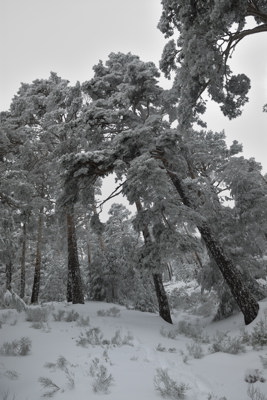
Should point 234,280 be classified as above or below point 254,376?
above

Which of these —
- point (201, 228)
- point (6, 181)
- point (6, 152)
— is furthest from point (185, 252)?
point (6, 152)

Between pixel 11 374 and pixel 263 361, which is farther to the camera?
pixel 263 361

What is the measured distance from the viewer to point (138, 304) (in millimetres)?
16828

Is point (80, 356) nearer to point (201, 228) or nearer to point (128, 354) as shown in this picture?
point (128, 354)

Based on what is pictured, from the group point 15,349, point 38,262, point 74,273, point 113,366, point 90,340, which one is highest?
point 38,262

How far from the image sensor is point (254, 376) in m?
4.81

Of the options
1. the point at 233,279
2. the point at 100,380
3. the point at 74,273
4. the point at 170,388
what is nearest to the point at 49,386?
the point at 100,380

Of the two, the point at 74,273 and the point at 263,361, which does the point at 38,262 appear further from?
the point at 263,361

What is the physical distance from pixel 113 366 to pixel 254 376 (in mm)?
2580

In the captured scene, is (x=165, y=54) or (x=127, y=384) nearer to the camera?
(x=127, y=384)

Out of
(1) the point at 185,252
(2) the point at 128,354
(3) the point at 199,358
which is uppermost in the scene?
(1) the point at 185,252

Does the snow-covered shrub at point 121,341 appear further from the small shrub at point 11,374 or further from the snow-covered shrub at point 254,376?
the snow-covered shrub at point 254,376

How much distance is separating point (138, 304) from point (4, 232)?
8.99 metres

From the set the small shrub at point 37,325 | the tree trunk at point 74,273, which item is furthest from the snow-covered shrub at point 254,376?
the tree trunk at point 74,273
